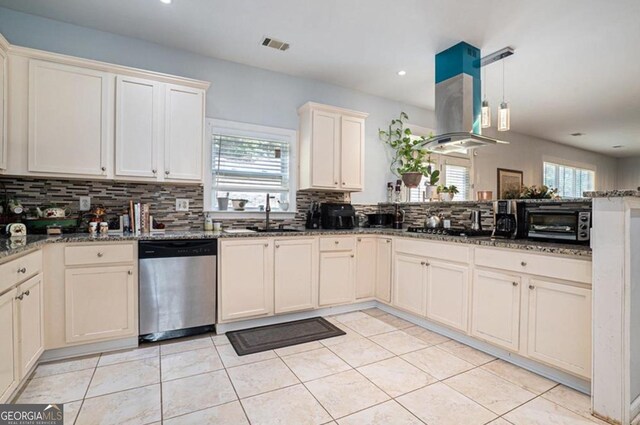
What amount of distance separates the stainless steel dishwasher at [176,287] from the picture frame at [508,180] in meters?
5.87

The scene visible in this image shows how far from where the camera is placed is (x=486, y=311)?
2482 mm

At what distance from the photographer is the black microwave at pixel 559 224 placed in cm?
216

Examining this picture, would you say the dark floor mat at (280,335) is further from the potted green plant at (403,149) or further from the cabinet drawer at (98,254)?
the potted green plant at (403,149)

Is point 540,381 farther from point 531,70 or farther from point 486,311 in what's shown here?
point 531,70

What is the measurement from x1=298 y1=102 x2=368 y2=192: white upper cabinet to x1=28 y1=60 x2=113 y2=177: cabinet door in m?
1.93

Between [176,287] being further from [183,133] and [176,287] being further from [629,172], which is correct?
[629,172]

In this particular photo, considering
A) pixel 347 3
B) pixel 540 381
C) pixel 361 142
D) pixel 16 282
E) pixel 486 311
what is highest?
pixel 347 3

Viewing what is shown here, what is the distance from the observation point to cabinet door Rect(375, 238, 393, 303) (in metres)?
3.47

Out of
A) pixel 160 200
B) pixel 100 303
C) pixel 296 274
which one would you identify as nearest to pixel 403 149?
pixel 296 274

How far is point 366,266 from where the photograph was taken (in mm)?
3607

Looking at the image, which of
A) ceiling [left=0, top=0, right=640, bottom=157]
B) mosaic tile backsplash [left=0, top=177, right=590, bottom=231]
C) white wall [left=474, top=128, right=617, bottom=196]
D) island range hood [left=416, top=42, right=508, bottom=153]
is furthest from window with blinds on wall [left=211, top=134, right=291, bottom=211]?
white wall [left=474, top=128, right=617, bottom=196]

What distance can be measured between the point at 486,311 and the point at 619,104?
15.5 feet

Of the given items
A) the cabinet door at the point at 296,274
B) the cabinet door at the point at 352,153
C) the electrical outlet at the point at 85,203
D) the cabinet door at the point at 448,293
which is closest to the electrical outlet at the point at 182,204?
the electrical outlet at the point at 85,203

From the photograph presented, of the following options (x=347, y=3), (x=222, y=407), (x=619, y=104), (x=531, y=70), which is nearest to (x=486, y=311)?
(x=222, y=407)
